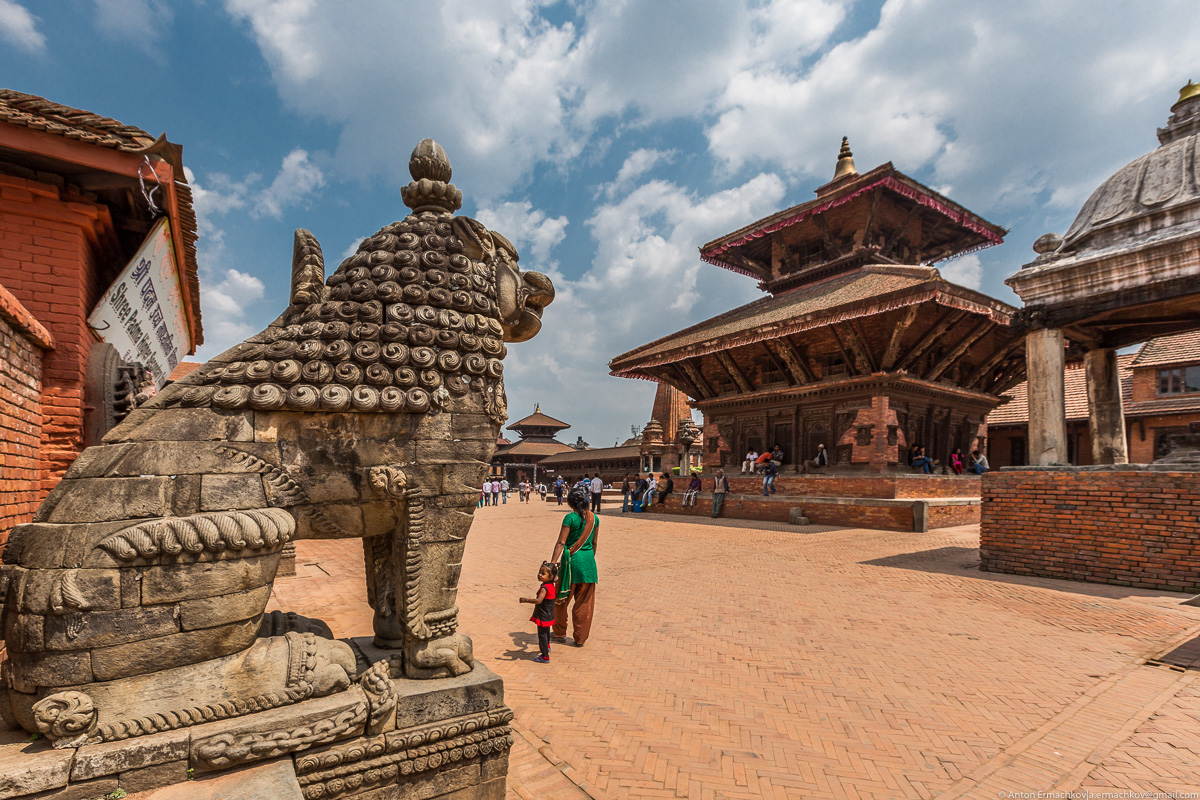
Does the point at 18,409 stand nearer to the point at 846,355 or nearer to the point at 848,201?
the point at 846,355

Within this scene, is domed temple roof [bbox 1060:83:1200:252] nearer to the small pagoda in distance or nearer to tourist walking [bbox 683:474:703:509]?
tourist walking [bbox 683:474:703:509]

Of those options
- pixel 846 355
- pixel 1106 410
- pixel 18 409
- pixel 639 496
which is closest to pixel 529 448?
pixel 639 496

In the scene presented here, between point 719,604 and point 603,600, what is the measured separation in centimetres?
149

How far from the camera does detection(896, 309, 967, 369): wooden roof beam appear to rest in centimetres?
1400

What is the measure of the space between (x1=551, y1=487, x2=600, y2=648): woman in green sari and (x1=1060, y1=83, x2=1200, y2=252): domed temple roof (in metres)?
9.70

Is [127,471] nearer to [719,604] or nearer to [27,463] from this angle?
[27,463]

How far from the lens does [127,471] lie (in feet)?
7.55

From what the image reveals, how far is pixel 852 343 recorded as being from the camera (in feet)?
49.0

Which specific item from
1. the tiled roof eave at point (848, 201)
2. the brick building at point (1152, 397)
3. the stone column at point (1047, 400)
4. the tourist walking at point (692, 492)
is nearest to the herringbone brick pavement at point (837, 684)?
the stone column at point (1047, 400)

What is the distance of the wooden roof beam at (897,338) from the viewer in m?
13.3

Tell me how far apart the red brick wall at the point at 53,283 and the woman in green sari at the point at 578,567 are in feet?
14.2

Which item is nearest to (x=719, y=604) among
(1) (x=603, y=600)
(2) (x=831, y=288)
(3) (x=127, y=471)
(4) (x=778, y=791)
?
(1) (x=603, y=600)

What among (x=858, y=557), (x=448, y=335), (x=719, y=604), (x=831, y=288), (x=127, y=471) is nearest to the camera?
(x=127, y=471)

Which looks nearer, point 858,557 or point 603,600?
point 603,600
